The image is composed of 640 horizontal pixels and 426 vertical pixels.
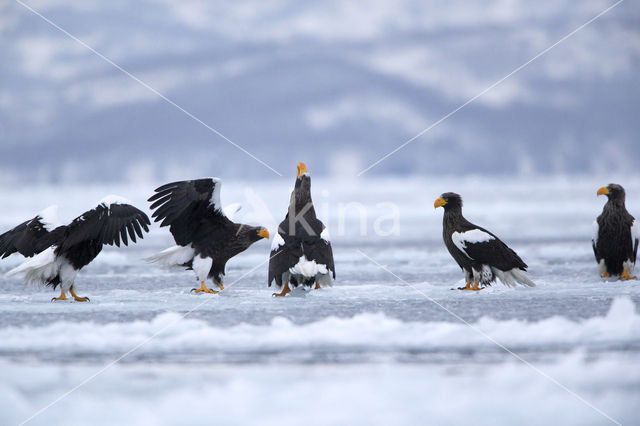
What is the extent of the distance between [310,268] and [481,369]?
213cm

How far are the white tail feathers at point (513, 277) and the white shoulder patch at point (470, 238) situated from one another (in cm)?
30

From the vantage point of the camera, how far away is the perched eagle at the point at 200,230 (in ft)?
18.5

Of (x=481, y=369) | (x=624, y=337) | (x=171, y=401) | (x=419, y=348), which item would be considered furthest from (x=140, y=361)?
(x=624, y=337)

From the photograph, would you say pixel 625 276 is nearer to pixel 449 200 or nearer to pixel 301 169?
pixel 449 200

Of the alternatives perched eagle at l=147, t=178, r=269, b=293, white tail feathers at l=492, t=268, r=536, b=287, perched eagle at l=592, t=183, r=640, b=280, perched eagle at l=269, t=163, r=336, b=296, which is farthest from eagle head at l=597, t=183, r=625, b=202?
perched eagle at l=147, t=178, r=269, b=293

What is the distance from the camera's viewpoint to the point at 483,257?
224 inches

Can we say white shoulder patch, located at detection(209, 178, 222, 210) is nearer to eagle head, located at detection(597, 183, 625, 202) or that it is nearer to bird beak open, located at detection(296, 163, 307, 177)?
bird beak open, located at detection(296, 163, 307, 177)

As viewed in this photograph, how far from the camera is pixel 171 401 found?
324 centimetres

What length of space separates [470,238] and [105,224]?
286 cm

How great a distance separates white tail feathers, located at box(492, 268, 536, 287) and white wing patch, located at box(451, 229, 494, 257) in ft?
0.98

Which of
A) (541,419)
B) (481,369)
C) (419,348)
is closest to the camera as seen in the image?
(541,419)

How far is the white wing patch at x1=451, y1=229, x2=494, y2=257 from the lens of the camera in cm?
572

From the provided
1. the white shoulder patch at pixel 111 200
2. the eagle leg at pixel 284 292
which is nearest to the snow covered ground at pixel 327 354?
the eagle leg at pixel 284 292

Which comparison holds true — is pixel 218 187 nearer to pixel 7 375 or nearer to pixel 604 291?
pixel 7 375
